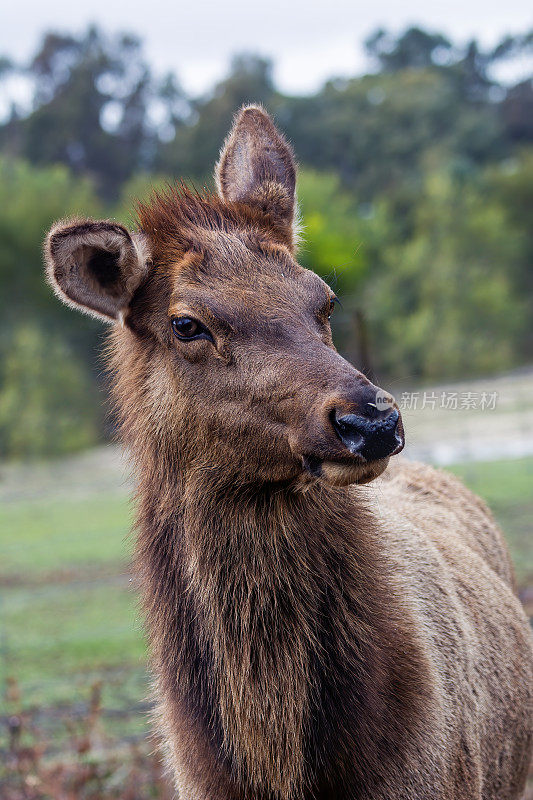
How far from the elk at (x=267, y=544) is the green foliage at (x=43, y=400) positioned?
89.8 feet

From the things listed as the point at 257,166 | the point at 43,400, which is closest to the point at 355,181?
the point at 43,400

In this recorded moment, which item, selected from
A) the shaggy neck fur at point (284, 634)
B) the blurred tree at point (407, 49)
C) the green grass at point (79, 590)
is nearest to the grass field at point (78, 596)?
the green grass at point (79, 590)

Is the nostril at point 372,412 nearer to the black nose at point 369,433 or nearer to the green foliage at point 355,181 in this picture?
the black nose at point 369,433

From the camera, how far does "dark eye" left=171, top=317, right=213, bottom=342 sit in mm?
3393

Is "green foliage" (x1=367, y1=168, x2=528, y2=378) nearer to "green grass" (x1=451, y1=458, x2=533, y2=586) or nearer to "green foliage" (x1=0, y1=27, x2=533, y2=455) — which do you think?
"green foliage" (x1=0, y1=27, x2=533, y2=455)

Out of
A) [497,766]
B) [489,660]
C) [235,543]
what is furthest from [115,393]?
[497,766]

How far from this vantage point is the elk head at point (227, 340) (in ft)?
9.63

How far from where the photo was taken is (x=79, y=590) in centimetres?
1506

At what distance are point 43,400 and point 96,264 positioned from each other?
1249 inches

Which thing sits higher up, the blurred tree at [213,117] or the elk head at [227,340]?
the blurred tree at [213,117]

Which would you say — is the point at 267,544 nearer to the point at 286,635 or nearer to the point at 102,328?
the point at 286,635

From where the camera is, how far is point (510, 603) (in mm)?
4629

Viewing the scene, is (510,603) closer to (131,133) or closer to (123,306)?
(123,306)

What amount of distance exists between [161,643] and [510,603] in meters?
2.03
